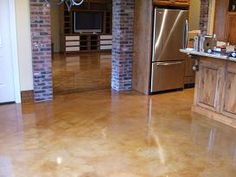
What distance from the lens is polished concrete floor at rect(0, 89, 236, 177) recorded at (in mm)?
2982

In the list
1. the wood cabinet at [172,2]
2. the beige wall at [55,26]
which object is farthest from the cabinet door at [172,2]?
the beige wall at [55,26]

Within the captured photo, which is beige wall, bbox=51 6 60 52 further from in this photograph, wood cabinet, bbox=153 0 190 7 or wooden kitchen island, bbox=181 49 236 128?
wooden kitchen island, bbox=181 49 236 128

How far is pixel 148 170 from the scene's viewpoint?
2.96 meters

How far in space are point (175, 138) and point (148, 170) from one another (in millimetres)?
924

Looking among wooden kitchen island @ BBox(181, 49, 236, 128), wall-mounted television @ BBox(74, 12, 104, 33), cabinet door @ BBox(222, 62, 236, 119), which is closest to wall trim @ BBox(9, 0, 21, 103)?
wooden kitchen island @ BBox(181, 49, 236, 128)

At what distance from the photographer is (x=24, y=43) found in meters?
4.89

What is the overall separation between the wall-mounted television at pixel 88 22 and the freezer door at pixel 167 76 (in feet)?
21.2

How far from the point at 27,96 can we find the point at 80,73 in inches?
102

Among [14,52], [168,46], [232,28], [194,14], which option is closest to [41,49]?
[14,52]

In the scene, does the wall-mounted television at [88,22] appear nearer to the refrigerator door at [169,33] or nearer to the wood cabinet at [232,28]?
the wood cabinet at [232,28]

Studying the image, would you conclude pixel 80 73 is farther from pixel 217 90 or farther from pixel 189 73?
pixel 217 90

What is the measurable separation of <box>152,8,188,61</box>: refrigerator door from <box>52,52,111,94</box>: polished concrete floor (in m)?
1.42

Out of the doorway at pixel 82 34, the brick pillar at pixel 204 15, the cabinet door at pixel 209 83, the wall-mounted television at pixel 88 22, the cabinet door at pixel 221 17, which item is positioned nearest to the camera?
the cabinet door at pixel 209 83

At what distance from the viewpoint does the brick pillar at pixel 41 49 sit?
4.82m
